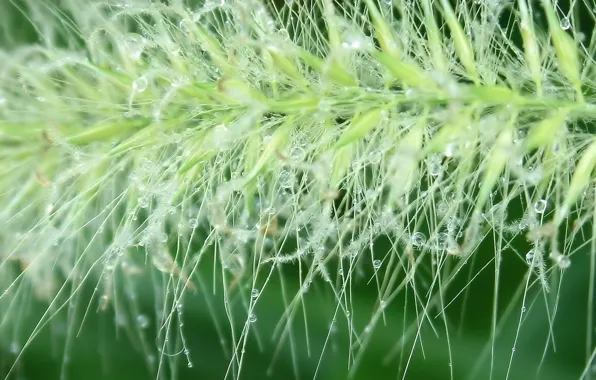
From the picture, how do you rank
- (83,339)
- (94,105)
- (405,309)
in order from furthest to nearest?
(83,339), (405,309), (94,105)

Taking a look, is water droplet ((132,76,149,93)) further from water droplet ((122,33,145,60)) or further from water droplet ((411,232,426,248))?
water droplet ((411,232,426,248))

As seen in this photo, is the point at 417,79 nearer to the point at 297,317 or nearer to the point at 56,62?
the point at 56,62

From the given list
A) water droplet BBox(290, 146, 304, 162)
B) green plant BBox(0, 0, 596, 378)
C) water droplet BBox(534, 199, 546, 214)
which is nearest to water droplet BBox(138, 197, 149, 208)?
green plant BBox(0, 0, 596, 378)

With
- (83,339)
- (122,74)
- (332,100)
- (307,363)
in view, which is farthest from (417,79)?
(83,339)

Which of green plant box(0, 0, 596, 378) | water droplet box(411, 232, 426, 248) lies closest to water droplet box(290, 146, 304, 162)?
green plant box(0, 0, 596, 378)

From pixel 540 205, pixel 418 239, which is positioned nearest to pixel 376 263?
pixel 418 239

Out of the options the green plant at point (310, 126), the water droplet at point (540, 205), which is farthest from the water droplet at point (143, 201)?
the water droplet at point (540, 205)

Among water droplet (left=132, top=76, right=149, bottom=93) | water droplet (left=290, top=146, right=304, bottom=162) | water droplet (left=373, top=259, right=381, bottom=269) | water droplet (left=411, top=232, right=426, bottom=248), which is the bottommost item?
water droplet (left=373, top=259, right=381, bottom=269)

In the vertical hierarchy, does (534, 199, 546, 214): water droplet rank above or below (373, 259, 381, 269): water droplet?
above

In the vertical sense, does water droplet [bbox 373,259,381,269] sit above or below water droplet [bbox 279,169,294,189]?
below

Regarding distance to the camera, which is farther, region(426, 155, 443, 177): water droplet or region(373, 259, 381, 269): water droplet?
region(373, 259, 381, 269): water droplet

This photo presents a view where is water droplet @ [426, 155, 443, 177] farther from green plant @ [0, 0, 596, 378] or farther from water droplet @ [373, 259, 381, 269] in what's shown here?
water droplet @ [373, 259, 381, 269]
